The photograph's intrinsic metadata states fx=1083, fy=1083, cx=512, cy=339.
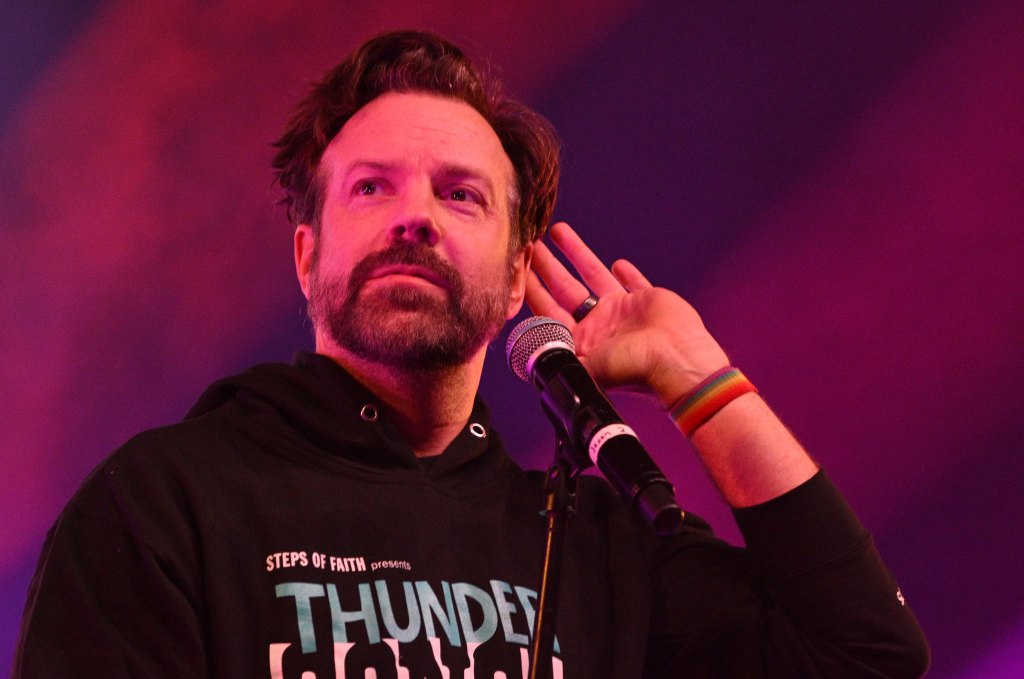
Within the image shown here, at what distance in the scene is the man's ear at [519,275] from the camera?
87.7 inches

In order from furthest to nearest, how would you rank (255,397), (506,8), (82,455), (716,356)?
1. (506,8)
2. (82,455)
3. (716,356)
4. (255,397)

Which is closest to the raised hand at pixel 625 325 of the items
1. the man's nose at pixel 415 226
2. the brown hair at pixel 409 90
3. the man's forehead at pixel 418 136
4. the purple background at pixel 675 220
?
the brown hair at pixel 409 90

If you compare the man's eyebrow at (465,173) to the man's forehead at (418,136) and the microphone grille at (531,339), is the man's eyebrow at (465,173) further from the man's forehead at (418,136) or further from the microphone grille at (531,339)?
the microphone grille at (531,339)

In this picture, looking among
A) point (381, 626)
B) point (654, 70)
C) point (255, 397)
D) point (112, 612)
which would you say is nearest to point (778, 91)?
point (654, 70)

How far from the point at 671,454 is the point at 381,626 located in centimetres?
133

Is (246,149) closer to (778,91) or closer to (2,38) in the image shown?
(2,38)

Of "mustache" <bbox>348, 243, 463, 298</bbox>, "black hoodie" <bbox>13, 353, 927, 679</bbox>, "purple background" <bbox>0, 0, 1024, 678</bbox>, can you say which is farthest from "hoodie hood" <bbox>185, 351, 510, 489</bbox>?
"purple background" <bbox>0, 0, 1024, 678</bbox>

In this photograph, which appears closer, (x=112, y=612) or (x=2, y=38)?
(x=112, y=612)

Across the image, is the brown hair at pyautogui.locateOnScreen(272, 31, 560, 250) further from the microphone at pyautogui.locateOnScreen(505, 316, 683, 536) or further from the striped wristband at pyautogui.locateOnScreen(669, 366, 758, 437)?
the microphone at pyautogui.locateOnScreen(505, 316, 683, 536)

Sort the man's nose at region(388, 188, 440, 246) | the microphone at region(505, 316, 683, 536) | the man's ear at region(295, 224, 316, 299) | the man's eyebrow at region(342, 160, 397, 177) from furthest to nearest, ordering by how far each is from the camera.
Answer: the man's ear at region(295, 224, 316, 299), the man's eyebrow at region(342, 160, 397, 177), the man's nose at region(388, 188, 440, 246), the microphone at region(505, 316, 683, 536)

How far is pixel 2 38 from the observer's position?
8.57ft

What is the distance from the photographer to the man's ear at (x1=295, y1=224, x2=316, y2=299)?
2146 mm

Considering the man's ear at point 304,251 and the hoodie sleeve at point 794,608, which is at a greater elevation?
the man's ear at point 304,251

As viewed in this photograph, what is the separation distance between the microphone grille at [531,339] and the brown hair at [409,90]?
67cm
